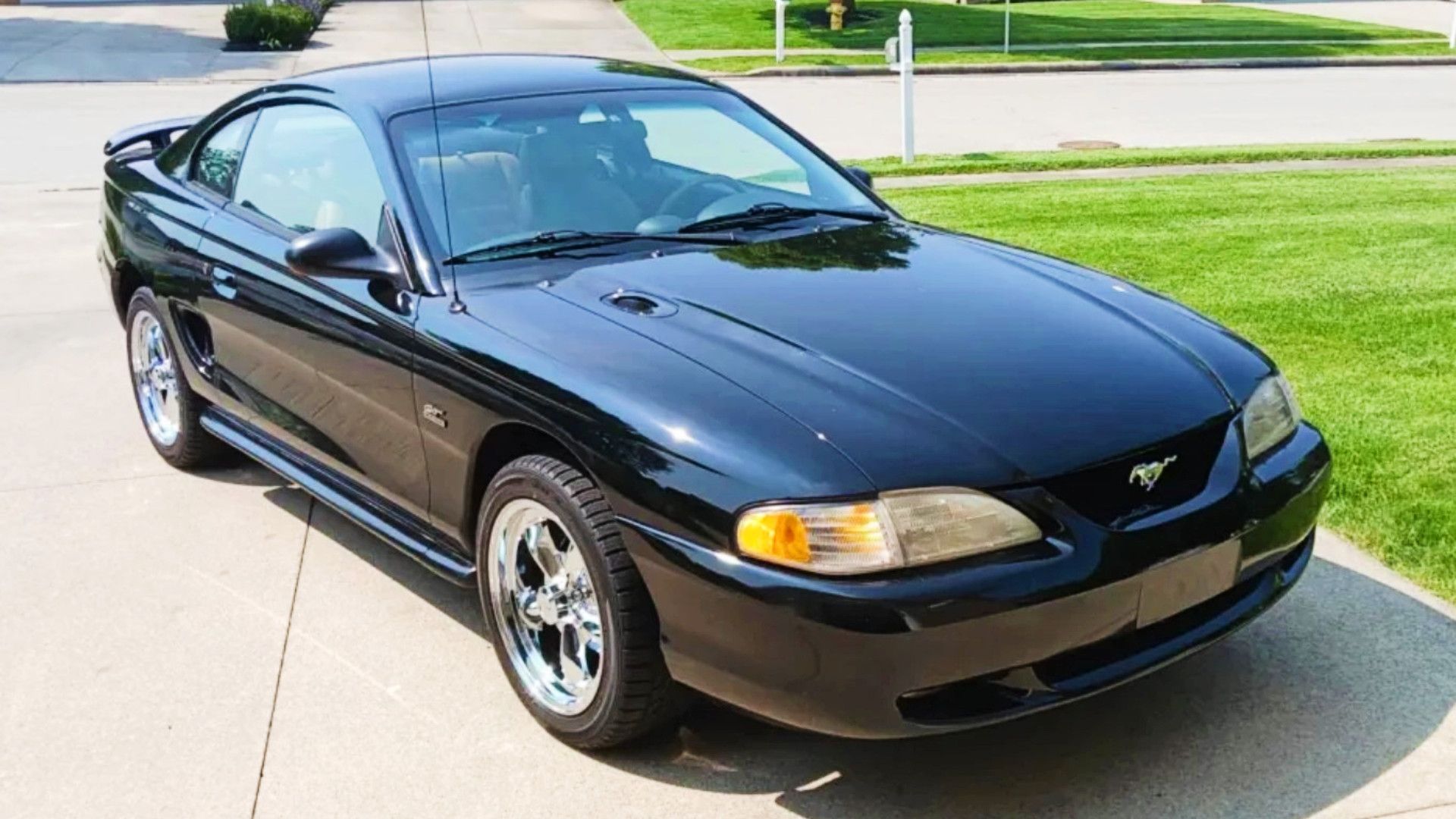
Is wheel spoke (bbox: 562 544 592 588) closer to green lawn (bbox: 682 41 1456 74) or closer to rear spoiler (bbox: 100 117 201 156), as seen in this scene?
rear spoiler (bbox: 100 117 201 156)

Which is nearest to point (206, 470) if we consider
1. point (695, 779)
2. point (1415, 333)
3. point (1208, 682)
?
point (695, 779)

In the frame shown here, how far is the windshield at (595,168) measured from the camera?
437 cm

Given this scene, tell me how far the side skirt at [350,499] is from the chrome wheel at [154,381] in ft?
1.41

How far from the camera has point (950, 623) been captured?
3031 millimetres

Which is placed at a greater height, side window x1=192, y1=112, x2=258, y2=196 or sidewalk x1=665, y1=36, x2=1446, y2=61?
side window x1=192, y1=112, x2=258, y2=196

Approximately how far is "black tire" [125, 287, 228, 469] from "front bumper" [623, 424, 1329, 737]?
110 inches

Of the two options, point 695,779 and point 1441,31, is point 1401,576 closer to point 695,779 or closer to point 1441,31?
point 695,779

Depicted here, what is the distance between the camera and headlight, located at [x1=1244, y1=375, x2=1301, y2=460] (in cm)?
366

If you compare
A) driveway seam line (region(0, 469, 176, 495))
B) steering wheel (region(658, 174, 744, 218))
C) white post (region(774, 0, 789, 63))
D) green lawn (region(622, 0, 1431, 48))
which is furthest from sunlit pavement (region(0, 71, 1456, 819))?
green lawn (region(622, 0, 1431, 48))

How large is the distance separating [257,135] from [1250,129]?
1287 cm

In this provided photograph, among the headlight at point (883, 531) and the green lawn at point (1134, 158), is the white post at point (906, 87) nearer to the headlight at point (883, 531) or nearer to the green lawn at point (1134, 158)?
the green lawn at point (1134, 158)

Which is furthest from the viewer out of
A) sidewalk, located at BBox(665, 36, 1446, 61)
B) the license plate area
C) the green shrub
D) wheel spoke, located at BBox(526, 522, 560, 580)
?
the green shrub

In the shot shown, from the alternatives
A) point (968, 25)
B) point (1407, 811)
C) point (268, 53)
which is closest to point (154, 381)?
point (1407, 811)

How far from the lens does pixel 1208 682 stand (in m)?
3.91
